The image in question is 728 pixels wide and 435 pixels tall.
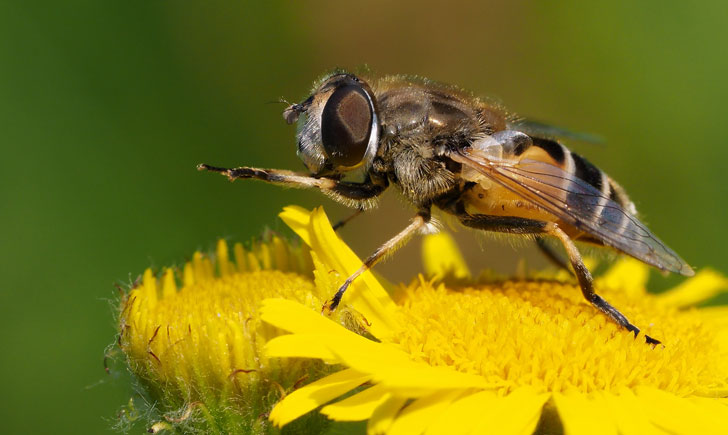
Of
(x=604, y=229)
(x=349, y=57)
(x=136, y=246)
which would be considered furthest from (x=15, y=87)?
(x=604, y=229)

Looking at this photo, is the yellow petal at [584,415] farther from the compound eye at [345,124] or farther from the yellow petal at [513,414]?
the compound eye at [345,124]

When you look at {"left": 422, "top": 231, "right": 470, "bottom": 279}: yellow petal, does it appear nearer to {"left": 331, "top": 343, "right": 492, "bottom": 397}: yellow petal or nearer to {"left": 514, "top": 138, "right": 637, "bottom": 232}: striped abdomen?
{"left": 514, "top": 138, "right": 637, "bottom": 232}: striped abdomen

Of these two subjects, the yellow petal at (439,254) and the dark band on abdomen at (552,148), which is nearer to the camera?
the dark band on abdomen at (552,148)

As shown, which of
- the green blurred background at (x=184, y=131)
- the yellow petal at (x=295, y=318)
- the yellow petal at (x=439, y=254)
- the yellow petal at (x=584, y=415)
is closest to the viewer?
the yellow petal at (x=584, y=415)

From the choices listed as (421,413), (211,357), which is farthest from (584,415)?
(211,357)

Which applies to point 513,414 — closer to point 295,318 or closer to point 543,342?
point 543,342

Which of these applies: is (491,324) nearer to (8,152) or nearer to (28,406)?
(28,406)

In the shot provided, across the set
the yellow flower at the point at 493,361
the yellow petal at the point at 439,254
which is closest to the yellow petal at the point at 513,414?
the yellow flower at the point at 493,361
